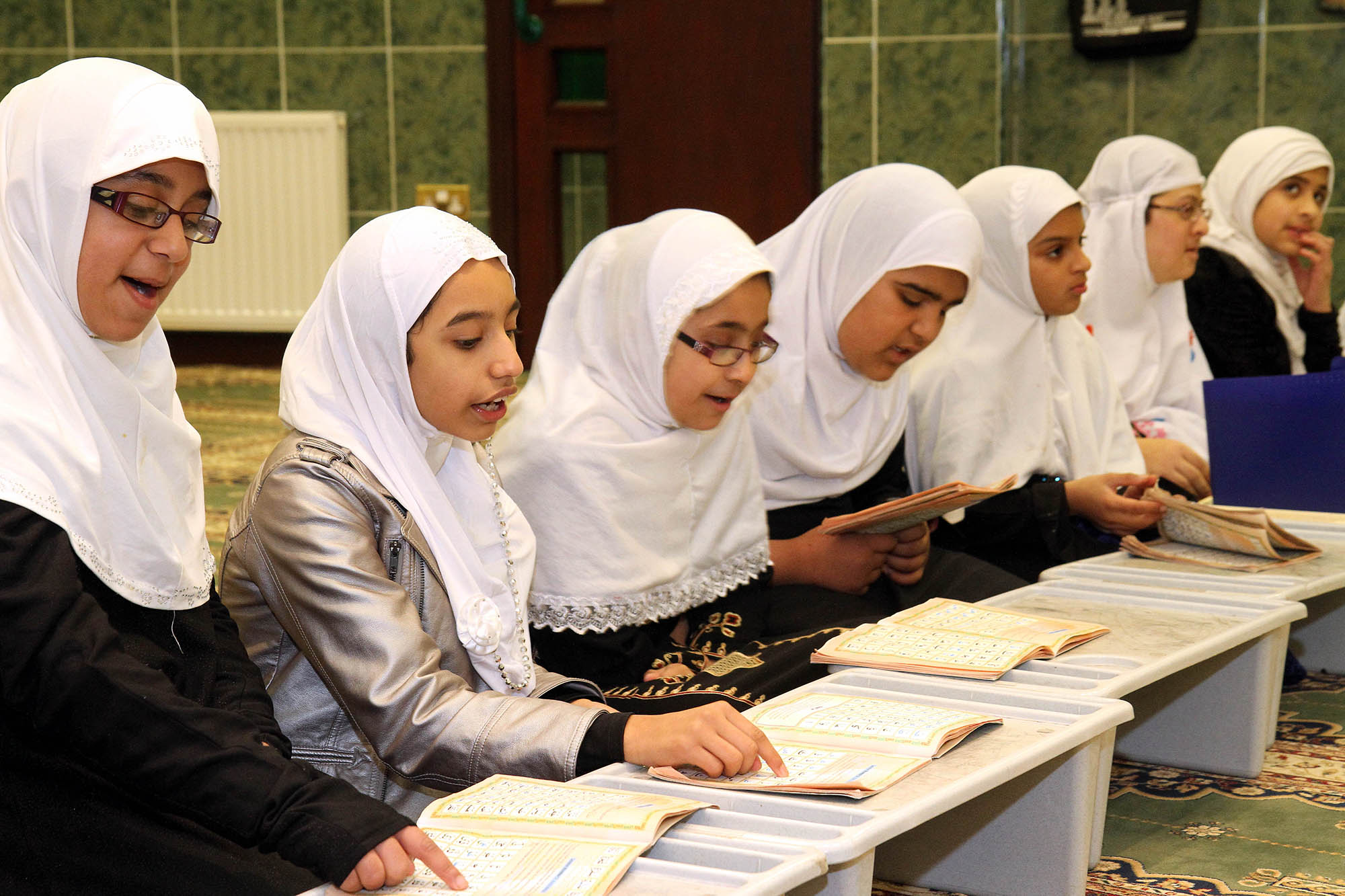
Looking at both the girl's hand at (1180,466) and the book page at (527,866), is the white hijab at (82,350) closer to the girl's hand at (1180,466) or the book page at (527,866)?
the book page at (527,866)

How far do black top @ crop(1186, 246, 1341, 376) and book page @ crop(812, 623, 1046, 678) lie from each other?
8.21ft

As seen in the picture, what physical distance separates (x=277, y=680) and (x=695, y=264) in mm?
910

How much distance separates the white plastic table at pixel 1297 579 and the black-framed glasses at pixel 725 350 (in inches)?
24.1

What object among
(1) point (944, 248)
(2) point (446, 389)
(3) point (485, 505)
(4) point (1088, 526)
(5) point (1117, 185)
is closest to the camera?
(2) point (446, 389)

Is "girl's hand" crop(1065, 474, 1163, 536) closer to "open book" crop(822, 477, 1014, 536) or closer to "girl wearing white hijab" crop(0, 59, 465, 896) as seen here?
"open book" crop(822, 477, 1014, 536)

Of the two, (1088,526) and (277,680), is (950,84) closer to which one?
(1088,526)

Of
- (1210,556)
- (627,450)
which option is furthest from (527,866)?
(1210,556)

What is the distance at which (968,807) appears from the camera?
1.67 metres

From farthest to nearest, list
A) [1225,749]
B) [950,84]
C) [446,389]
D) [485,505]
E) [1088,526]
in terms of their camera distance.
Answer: [950,84] → [1088,526] → [1225,749] → [485,505] → [446,389]

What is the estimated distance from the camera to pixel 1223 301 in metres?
4.09

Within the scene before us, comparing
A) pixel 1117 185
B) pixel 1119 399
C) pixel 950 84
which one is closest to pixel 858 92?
pixel 950 84

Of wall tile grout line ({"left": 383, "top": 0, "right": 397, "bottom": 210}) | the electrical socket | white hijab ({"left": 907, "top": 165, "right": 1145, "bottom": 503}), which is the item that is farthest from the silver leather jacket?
wall tile grout line ({"left": 383, "top": 0, "right": 397, "bottom": 210})

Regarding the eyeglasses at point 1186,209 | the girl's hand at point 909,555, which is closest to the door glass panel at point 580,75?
the eyeglasses at point 1186,209

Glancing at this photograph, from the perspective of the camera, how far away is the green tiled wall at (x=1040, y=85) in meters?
5.24
